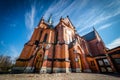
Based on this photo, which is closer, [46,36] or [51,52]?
[51,52]

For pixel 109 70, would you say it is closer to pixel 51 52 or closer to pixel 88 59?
pixel 88 59

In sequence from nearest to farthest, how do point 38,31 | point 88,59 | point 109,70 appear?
point 109,70 < point 88,59 < point 38,31

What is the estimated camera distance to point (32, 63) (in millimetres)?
14336

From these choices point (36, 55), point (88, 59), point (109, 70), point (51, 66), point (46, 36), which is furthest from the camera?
point (46, 36)

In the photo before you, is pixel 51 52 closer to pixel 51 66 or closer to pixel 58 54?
pixel 58 54

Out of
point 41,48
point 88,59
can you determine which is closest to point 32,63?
point 41,48

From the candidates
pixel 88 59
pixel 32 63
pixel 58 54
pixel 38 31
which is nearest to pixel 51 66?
pixel 58 54

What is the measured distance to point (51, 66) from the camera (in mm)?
14062

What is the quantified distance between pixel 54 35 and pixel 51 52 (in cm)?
539

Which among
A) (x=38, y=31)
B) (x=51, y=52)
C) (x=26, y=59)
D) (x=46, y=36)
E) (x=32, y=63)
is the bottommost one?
(x=32, y=63)

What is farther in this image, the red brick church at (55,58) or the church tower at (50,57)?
the church tower at (50,57)

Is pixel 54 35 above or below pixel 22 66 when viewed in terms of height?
above

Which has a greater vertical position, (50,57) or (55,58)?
(50,57)

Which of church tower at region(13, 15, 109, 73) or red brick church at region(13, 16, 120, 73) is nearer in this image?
red brick church at region(13, 16, 120, 73)
